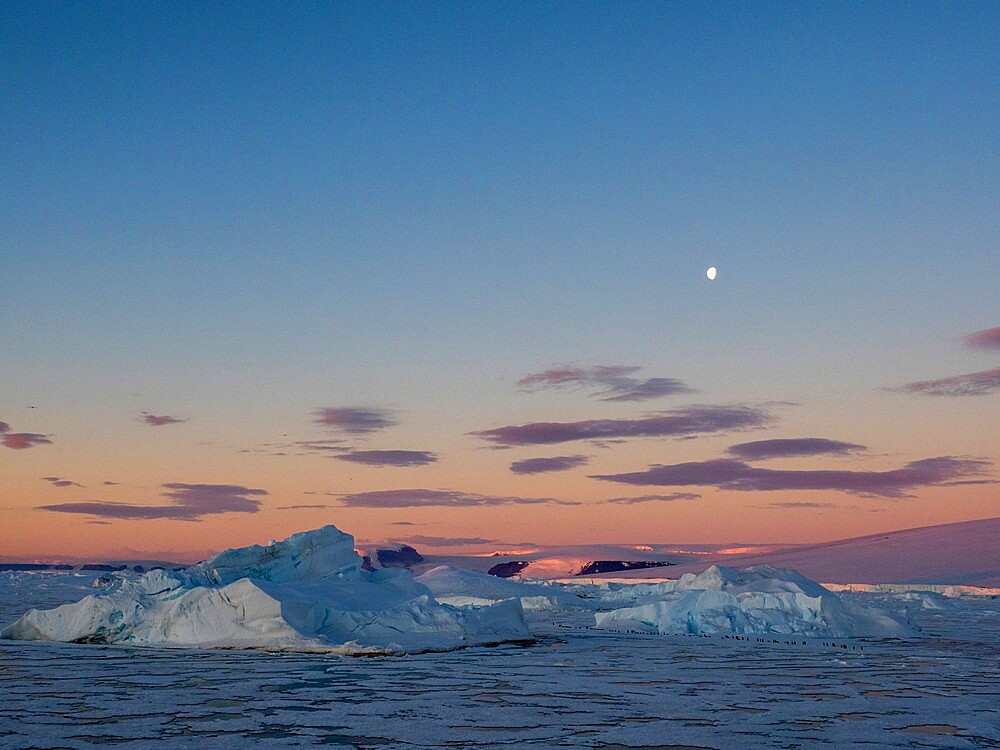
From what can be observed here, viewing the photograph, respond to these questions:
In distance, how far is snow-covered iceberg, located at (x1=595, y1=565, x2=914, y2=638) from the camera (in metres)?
17.0

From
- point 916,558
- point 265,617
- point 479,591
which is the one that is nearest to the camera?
point 265,617

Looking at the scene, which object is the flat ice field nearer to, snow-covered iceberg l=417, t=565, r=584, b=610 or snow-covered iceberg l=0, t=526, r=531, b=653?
snow-covered iceberg l=0, t=526, r=531, b=653

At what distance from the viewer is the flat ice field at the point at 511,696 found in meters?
6.13

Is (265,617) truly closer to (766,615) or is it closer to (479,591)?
(766,615)

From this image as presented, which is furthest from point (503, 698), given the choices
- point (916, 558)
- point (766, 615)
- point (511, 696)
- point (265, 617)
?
point (916, 558)

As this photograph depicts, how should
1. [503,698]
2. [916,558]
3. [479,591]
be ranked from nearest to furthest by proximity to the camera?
[503,698] → [479,591] → [916,558]

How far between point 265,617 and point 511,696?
5883 mm

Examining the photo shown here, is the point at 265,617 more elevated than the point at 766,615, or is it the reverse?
the point at 265,617

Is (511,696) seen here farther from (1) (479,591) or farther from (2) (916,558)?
(2) (916,558)

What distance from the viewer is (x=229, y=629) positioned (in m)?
13.2

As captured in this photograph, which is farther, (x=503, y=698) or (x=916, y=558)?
(x=916, y=558)

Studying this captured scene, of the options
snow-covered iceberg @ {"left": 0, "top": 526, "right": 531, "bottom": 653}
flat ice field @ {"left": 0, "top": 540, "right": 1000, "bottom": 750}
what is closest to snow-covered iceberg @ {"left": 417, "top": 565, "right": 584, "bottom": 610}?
snow-covered iceberg @ {"left": 0, "top": 526, "right": 531, "bottom": 653}

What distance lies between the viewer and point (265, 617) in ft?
42.5

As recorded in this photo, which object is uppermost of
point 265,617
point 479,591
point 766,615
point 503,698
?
point 479,591
